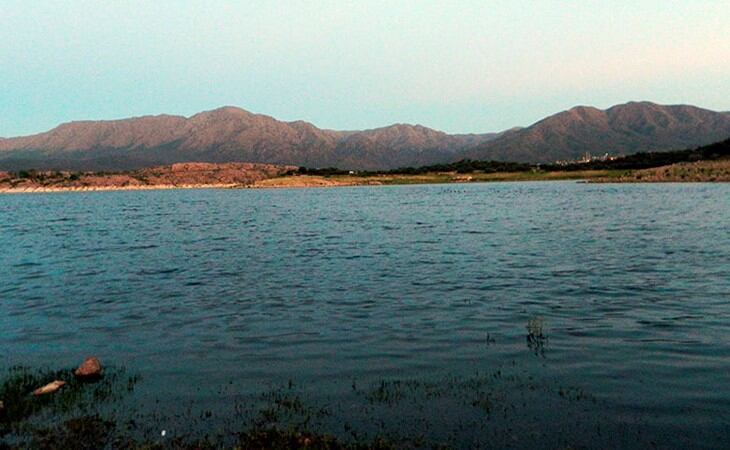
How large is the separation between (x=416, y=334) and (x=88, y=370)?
9.66 meters

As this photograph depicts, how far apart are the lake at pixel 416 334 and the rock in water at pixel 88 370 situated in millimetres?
1206

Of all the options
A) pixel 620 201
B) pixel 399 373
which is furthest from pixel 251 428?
pixel 620 201

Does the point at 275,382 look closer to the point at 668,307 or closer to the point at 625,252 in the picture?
the point at 668,307

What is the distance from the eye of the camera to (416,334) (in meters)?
19.0

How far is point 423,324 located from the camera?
20172 millimetres

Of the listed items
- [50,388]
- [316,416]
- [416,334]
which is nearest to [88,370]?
[50,388]

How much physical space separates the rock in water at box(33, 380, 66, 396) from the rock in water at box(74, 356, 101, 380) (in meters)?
0.58

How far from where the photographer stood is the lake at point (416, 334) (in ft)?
40.7

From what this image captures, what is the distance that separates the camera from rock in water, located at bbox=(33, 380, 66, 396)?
45.9 feet

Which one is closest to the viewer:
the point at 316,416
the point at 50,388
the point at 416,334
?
the point at 316,416

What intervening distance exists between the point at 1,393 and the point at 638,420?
14519mm

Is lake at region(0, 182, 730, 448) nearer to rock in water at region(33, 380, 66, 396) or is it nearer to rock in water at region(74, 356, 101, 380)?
rock in water at region(74, 356, 101, 380)

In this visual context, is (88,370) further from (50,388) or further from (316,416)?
(316,416)

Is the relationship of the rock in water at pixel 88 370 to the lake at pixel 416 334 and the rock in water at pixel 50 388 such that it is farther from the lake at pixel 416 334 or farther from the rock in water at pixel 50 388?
the lake at pixel 416 334
